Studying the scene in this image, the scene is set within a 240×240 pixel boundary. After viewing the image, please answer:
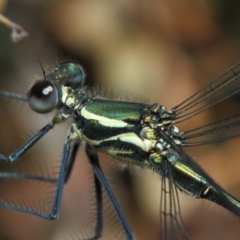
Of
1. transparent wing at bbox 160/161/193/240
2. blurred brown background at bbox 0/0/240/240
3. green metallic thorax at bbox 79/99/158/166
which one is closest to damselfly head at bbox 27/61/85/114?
green metallic thorax at bbox 79/99/158/166

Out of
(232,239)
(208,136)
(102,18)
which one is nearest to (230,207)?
(208,136)

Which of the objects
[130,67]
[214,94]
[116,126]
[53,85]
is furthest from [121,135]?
[130,67]

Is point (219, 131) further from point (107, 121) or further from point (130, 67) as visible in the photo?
point (130, 67)

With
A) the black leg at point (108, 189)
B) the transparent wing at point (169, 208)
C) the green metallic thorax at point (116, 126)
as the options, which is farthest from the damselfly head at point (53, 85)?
the transparent wing at point (169, 208)

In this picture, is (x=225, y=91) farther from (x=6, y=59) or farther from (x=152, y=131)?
(x=6, y=59)

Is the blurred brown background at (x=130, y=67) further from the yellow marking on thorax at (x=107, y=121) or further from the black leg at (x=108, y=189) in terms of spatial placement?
the yellow marking on thorax at (x=107, y=121)

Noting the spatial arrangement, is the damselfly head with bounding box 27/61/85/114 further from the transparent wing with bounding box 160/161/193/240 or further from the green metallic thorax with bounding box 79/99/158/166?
the transparent wing with bounding box 160/161/193/240
